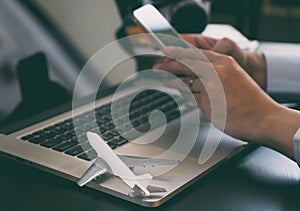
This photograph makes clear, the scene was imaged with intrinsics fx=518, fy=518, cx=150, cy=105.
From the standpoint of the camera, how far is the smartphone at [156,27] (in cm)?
76

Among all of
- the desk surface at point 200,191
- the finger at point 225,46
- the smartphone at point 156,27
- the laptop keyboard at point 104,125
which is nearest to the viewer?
the desk surface at point 200,191

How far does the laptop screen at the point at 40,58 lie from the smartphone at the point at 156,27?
159 mm

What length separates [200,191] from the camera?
570 mm

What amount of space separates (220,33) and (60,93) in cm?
42

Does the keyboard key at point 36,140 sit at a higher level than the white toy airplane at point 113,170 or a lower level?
lower

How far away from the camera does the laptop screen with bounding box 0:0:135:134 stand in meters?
0.78

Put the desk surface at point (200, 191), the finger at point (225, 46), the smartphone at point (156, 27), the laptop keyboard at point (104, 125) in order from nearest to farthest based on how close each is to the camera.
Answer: the desk surface at point (200, 191)
the laptop keyboard at point (104, 125)
the smartphone at point (156, 27)
the finger at point (225, 46)

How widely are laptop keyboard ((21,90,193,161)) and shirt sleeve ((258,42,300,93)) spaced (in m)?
0.20

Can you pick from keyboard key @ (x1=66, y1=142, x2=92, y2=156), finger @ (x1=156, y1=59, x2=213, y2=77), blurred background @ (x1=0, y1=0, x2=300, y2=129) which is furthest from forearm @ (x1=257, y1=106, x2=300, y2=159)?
blurred background @ (x1=0, y1=0, x2=300, y2=129)

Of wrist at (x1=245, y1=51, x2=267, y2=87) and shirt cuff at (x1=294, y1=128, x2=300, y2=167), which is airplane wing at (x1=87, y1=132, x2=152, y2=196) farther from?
wrist at (x1=245, y1=51, x2=267, y2=87)

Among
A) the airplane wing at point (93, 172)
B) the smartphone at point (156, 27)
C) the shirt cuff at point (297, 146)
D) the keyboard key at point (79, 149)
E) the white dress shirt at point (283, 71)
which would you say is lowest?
the white dress shirt at point (283, 71)

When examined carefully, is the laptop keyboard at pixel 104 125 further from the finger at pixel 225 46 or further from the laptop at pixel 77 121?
the finger at pixel 225 46

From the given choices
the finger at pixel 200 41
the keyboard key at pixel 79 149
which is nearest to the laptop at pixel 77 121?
the keyboard key at pixel 79 149

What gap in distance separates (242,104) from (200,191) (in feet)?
0.51
